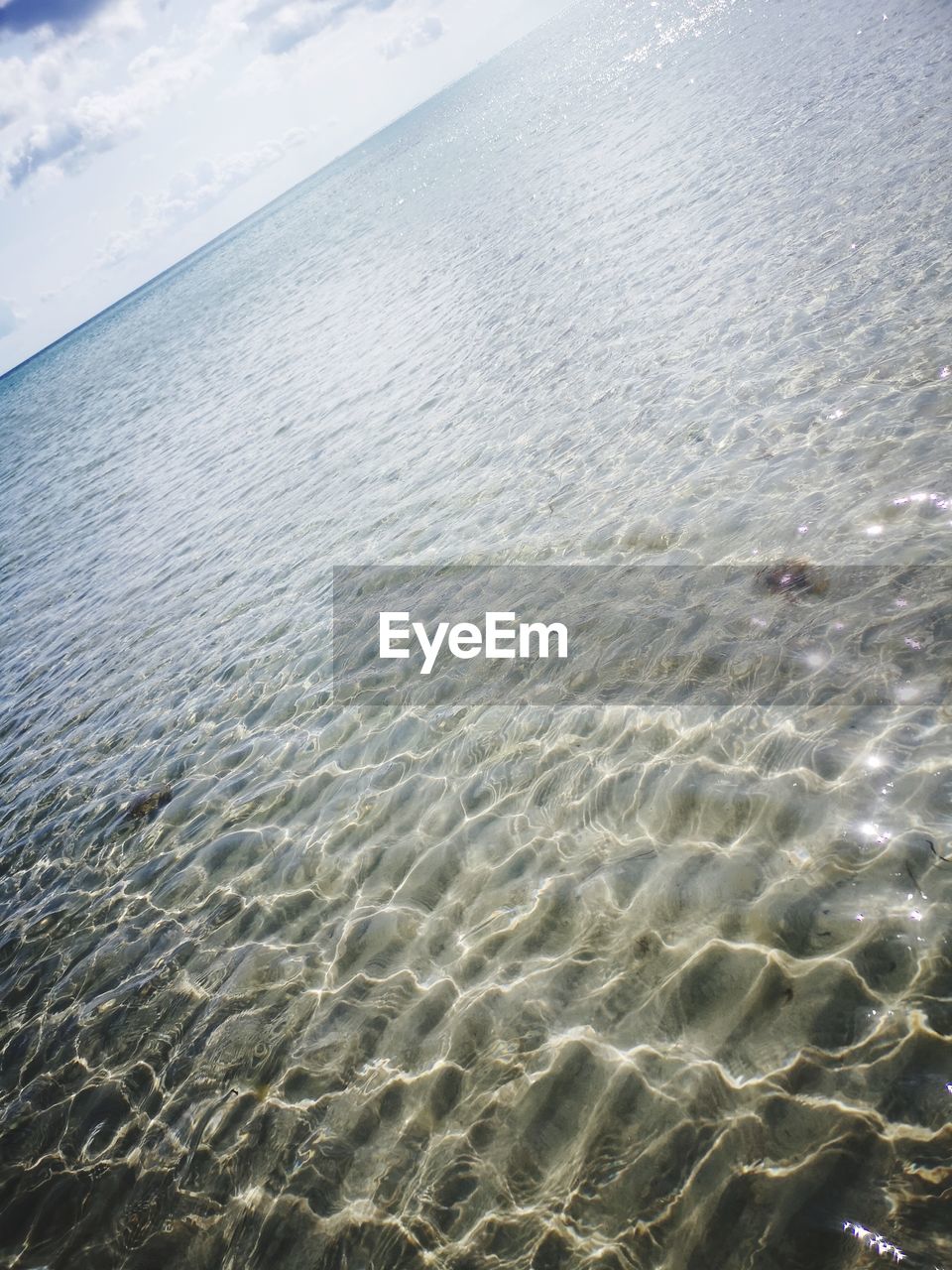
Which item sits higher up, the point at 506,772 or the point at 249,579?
the point at 249,579

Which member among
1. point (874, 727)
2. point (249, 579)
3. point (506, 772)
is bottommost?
point (874, 727)

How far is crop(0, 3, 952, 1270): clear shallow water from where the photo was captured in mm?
4703

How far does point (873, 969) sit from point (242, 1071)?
17.8ft

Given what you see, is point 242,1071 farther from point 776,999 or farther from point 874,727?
point 874,727

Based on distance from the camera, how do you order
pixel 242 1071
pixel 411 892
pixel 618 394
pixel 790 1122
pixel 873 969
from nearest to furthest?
pixel 790 1122 < pixel 873 969 < pixel 242 1071 < pixel 411 892 < pixel 618 394

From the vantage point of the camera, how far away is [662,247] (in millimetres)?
21609

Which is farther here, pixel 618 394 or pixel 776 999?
pixel 618 394

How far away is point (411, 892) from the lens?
23.4ft

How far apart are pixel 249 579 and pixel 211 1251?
39.8 ft

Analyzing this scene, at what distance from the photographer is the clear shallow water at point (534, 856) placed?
4.70 metres

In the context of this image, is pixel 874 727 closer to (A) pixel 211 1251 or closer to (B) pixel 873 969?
(B) pixel 873 969

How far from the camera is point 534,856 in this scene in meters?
6.91

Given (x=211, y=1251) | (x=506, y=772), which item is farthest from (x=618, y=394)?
(x=211, y=1251)

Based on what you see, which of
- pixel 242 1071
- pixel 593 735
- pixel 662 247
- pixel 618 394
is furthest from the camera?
pixel 662 247
